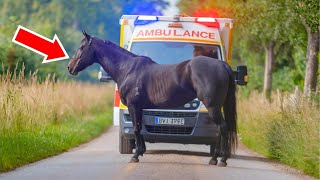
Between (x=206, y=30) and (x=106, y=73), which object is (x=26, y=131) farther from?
(x=206, y=30)

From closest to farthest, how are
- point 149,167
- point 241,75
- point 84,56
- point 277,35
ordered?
point 149,167, point 84,56, point 241,75, point 277,35

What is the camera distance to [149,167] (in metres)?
18.4

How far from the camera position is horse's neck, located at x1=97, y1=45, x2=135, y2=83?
67.5 ft

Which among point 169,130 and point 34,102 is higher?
point 34,102

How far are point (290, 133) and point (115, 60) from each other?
3.67 meters

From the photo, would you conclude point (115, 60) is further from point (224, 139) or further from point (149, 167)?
point (149, 167)

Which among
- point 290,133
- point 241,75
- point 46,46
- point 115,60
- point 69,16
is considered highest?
point 69,16

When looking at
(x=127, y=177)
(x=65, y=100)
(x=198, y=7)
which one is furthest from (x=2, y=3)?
(x=127, y=177)

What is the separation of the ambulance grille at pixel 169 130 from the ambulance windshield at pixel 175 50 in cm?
151

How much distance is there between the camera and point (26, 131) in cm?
2272

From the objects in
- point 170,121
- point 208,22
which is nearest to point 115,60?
point 170,121

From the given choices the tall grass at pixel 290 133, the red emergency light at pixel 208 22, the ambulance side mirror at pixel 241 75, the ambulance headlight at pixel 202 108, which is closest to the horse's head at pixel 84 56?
the ambulance headlight at pixel 202 108

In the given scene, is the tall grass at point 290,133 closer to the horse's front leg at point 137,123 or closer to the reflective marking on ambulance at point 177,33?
the reflective marking on ambulance at point 177,33

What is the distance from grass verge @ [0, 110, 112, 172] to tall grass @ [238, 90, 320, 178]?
4.39 meters
